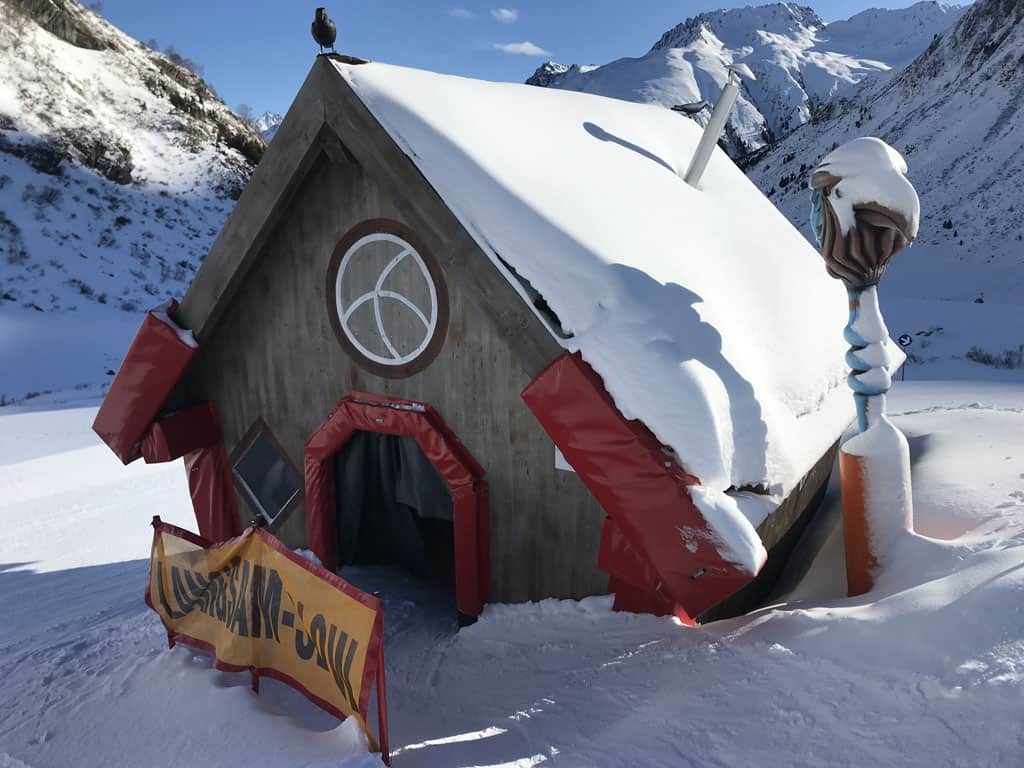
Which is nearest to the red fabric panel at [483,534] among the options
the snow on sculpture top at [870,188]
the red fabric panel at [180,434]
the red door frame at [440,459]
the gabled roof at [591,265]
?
the red door frame at [440,459]

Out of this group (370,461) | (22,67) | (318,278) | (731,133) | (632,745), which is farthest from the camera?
(731,133)

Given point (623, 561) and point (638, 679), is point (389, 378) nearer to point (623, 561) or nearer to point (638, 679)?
point (623, 561)

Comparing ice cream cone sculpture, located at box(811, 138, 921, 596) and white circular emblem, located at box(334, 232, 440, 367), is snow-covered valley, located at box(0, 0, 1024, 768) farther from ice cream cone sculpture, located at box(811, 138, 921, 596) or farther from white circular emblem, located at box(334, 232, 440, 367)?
white circular emblem, located at box(334, 232, 440, 367)

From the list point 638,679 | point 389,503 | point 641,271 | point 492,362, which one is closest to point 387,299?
point 492,362

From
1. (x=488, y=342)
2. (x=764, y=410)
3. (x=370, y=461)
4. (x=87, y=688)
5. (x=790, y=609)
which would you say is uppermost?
(x=488, y=342)

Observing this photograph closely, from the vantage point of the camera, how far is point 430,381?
4.64 metres

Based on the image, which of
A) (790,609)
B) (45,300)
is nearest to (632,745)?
(790,609)

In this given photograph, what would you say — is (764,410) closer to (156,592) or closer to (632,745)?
(632,745)

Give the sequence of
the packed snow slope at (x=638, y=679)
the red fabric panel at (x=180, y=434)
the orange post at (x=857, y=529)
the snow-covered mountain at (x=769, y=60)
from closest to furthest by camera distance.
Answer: the packed snow slope at (x=638, y=679) < the orange post at (x=857, y=529) < the red fabric panel at (x=180, y=434) < the snow-covered mountain at (x=769, y=60)

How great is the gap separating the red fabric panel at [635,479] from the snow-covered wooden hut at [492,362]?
0.04ft

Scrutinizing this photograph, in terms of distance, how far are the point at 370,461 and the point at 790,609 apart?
3364 mm

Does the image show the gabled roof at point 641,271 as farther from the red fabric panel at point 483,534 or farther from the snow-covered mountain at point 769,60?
the snow-covered mountain at point 769,60

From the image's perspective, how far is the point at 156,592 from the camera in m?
4.46

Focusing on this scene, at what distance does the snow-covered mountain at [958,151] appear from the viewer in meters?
23.4
